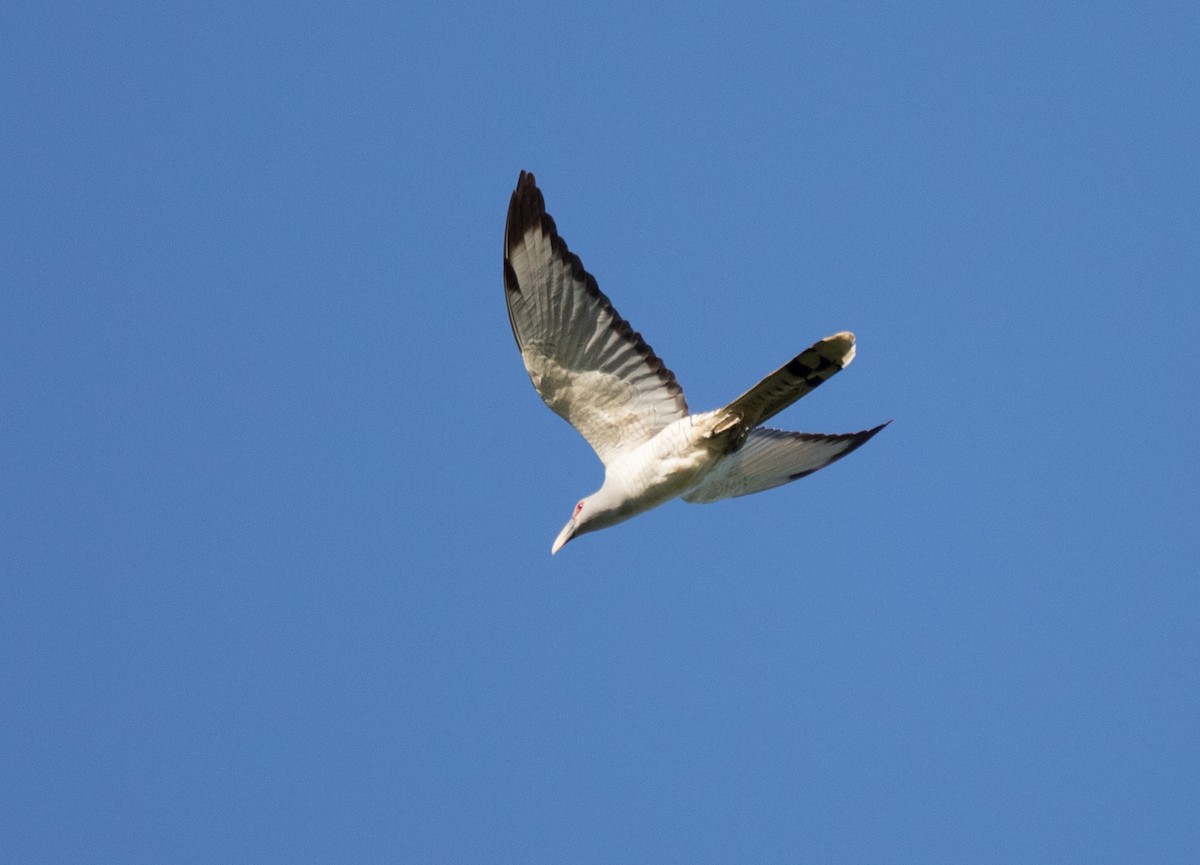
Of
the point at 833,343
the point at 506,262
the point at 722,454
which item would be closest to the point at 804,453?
the point at 722,454

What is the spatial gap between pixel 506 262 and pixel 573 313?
0.65 meters

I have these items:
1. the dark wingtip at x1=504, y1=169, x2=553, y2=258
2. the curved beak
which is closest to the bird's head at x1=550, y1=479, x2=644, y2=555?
the curved beak

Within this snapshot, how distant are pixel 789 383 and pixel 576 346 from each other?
1.67 metres

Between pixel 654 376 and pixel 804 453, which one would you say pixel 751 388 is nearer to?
pixel 654 376

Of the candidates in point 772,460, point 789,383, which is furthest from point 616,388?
point 772,460

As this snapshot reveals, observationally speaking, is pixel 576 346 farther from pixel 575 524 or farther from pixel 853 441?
pixel 853 441

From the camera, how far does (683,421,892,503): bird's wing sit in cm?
1261

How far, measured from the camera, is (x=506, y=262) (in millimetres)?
11445

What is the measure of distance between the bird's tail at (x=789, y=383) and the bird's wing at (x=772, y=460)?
0.67 m

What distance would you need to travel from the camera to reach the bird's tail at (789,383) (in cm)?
1110

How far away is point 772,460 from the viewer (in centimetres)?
1294

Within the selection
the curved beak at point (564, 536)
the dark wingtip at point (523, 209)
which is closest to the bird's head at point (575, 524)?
the curved beak at point (564, 536)

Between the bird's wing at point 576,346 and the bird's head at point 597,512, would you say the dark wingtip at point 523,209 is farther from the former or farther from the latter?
the bird's head at point 597,512

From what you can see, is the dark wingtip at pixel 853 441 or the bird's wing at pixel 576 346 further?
the dark wingtip at pixel 853 441
